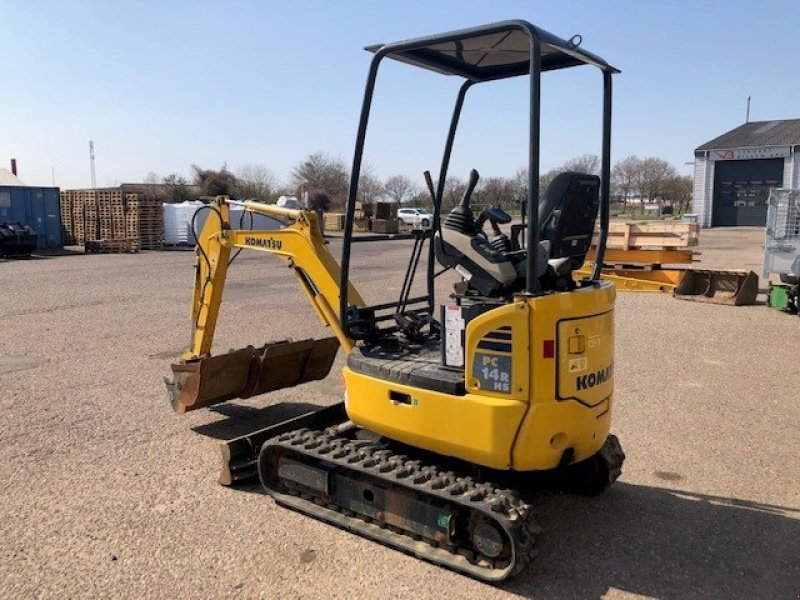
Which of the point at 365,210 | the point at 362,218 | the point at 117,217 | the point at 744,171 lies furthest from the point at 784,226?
the point at 365,210

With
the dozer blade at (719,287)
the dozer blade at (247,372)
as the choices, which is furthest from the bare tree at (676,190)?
the dozer blade at (247,372)

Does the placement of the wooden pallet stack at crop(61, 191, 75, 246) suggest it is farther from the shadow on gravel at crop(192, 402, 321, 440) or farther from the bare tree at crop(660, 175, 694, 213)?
the bare tree at crop(660, 175, 694, 213)

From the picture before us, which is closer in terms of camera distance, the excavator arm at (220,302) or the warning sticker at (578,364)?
the warning sticker at (578,364)

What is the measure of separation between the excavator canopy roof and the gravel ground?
2908 mm

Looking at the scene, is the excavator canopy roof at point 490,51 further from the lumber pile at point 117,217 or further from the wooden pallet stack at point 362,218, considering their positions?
the wooden pallet stack at point 362,218

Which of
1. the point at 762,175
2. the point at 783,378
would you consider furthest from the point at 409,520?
the point at 762,175

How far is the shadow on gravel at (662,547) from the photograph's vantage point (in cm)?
378

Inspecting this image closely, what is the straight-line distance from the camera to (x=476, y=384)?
3904 mm

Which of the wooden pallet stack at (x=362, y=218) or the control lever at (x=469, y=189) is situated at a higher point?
the control lever at (x=469, y=189)

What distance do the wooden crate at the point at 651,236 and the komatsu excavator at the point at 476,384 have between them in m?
11.4

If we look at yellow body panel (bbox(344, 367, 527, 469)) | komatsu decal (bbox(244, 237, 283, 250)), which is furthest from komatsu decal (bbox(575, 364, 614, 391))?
komatsu decal (bbox(244, 237, 283, 250))

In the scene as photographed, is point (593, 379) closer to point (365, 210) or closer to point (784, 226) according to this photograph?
point (784, 226)

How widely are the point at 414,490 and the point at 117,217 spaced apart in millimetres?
28665

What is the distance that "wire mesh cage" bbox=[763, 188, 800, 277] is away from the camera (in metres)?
12.9
